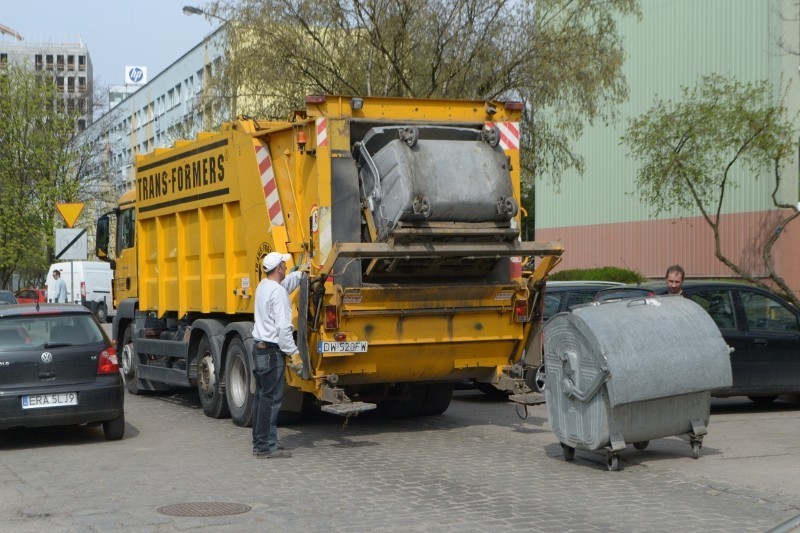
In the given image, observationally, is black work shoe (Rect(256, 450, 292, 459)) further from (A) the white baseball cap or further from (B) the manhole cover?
(B) the manhole cover

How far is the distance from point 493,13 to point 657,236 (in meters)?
13.9

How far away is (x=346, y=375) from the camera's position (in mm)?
11453

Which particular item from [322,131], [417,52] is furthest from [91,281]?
[322,131]

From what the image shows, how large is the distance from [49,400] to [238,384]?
228 centimetres

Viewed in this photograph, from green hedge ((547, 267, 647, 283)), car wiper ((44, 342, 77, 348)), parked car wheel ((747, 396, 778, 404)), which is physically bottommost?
parked car wheel ((747, 396, 778, 404))

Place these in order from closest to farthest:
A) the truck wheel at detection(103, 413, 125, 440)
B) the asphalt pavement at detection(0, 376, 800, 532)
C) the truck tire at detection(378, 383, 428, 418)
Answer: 1. the asphalt pavement at detection(0, 376, 800, 532)
2. the truck wheel at detection(103, 413, 125, 440)
3. the truck tire at detection(378, 383, 428, 418)

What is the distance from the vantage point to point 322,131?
11109mm

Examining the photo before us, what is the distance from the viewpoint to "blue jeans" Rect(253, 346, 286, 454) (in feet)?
34.3

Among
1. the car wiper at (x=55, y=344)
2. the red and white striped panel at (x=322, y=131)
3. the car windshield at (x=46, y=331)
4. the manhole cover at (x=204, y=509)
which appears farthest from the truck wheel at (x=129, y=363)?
the manhole cover at (x=204, y=509)

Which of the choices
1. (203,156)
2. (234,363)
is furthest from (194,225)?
(234,363)

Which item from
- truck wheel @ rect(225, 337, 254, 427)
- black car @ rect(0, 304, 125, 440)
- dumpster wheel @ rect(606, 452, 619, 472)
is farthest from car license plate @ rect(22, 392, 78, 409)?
dumpster wheel @ rect(606, 452, 619, 472)

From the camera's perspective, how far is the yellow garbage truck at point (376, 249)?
35.8ft

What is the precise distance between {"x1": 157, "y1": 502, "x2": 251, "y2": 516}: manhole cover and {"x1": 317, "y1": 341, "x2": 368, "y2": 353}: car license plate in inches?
112

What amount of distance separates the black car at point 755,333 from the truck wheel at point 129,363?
7508 millimetres
